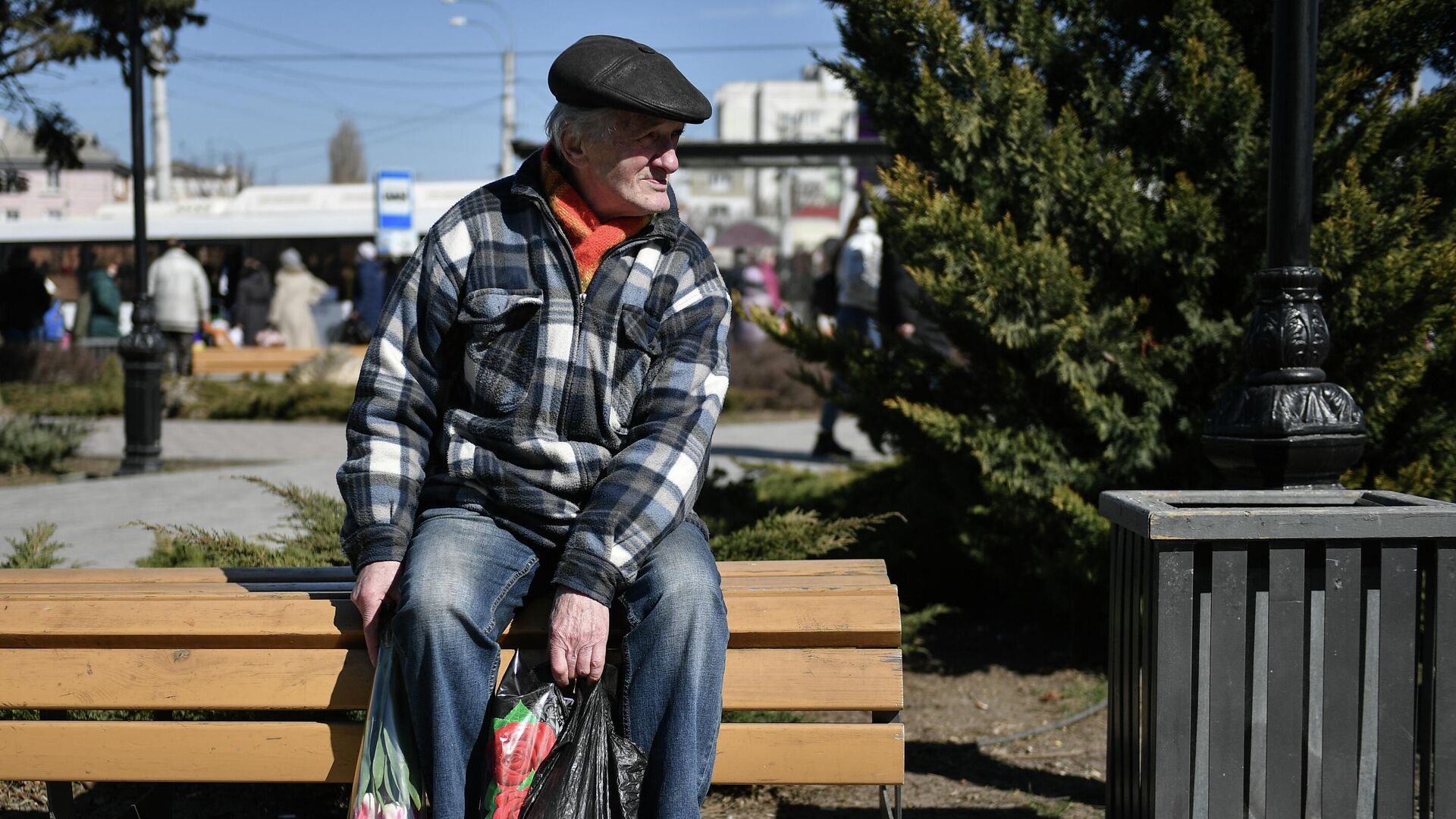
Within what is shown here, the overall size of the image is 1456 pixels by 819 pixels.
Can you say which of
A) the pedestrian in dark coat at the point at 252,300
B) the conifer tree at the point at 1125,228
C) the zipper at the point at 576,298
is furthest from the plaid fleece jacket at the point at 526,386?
the pedestrian in dark coat at the point at 252,300

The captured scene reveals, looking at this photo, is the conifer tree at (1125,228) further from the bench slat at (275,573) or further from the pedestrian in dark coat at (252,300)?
the pedestrian in dark coat at (252,300)

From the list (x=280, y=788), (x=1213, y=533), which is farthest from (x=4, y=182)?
(x=1213, y=533)

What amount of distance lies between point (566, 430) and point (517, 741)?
666 mm

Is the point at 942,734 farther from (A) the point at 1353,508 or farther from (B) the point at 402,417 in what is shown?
(B) the point at 402,417

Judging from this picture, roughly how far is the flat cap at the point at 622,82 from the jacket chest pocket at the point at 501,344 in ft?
1.44

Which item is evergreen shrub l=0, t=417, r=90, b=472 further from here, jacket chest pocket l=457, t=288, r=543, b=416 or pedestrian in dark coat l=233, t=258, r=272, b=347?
pedestrian in dark coat l=233, t=258, r=272, b=347

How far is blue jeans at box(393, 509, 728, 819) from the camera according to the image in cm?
256

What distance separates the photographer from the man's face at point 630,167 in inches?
112

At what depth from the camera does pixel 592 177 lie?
9.50ft

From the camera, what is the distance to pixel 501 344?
9.29ft

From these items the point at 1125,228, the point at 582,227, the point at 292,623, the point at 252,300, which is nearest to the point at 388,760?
the point at 292,623

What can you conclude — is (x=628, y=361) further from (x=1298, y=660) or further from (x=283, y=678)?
(x=1298, y=660)

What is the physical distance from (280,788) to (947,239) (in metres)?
2.64

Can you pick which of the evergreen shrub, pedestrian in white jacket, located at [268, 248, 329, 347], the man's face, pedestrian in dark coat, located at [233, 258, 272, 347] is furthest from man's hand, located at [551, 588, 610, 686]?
pedestrian in dark coat, located at [233, 258, 272, 347]
